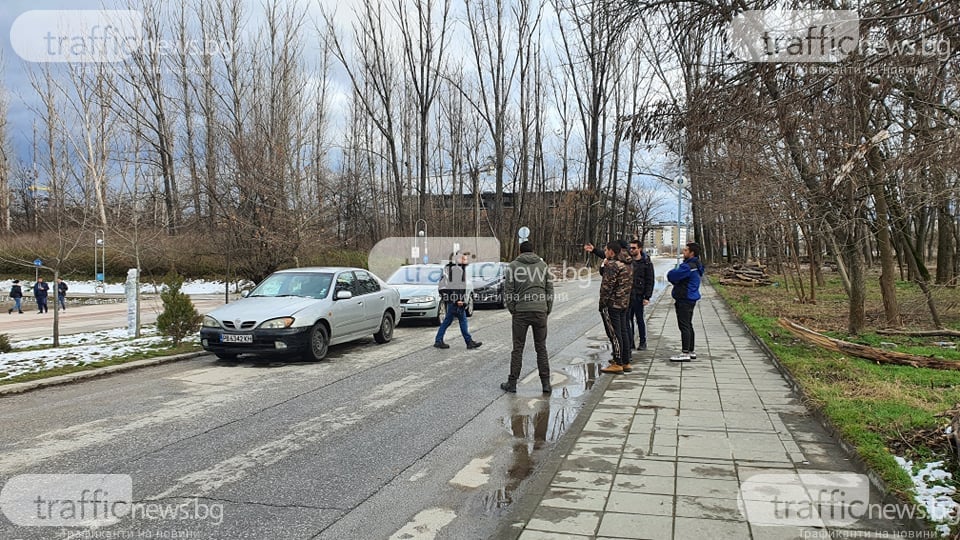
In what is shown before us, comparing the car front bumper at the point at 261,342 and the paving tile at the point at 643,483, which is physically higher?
the car front bumper at the point at 261,342

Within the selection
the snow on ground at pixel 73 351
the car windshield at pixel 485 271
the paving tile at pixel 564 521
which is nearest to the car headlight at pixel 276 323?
the snow on ground at pixel 73 351

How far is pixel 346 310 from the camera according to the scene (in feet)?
35.9

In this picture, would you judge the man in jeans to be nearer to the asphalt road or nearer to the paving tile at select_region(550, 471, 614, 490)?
the asphalt road

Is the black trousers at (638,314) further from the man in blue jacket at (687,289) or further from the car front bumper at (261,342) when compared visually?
the car front bumper at (261,342)

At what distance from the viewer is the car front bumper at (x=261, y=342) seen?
9344 millimetres

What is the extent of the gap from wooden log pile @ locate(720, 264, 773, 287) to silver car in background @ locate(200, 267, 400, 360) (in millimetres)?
24510

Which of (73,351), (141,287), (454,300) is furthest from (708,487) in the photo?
(141,287)

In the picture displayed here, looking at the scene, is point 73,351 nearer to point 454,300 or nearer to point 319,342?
point 319,342

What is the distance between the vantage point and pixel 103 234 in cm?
1438

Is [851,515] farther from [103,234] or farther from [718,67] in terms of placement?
[103,234]

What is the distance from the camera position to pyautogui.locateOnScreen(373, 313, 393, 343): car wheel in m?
12.3

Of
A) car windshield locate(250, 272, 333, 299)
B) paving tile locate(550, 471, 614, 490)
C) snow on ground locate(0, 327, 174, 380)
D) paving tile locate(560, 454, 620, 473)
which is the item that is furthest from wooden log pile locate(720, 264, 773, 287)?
paving tile locate(550, 471, 614, 490)

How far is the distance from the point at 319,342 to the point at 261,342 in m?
1.00

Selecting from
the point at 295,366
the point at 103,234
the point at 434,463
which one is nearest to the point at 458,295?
the point at 295,366
